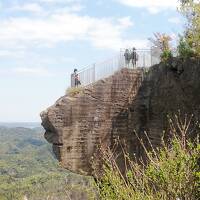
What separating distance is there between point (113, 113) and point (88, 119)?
110cm

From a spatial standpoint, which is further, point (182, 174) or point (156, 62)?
point (156, 62)

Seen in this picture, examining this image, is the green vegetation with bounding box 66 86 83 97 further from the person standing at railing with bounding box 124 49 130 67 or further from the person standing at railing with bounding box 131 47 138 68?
the person standing at railing with bounding box 131 47 138 68


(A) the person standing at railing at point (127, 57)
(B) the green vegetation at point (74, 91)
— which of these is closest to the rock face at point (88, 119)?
(B) the green vegetation at point (74, 91)

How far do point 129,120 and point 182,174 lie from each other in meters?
9.26

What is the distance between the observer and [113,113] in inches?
759

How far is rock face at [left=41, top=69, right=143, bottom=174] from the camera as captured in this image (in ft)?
61.2

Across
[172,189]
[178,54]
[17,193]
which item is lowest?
[17,193]

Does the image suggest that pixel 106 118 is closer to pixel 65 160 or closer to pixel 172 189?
pixel 65 160

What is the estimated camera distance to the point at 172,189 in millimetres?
9859

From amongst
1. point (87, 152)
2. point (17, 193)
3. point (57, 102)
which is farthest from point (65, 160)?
point (17, 193)

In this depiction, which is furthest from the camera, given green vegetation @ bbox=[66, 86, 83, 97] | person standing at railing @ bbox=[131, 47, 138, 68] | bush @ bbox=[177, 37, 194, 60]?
person standing at railing @ bbox=[131, 47, 138, 68]

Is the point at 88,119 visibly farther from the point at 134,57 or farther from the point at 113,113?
the point at 134,57

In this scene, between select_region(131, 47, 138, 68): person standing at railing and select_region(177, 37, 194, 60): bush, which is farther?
select_region(131, 47, 138, 68): person standing at railing

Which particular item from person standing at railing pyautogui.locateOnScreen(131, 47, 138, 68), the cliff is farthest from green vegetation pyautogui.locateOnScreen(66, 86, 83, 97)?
person standing at railing pyautogui.locateOnScreen(131, 47, 138, 68)
